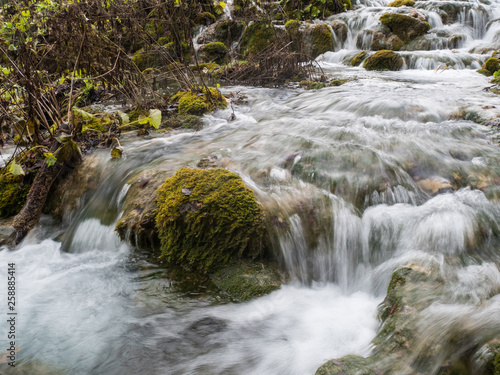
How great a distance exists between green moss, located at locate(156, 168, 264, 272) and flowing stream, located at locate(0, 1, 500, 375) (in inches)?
9.0

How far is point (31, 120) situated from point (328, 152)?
3.70 meters

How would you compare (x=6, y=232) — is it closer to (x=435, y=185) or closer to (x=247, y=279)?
(x=247, y=279)

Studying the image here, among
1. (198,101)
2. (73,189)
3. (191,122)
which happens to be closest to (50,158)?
(73,189)

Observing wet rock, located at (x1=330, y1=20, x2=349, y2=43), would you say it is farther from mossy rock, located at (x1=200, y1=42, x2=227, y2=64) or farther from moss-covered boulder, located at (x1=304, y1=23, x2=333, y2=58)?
mossy rock, located at (x1=200, y1=42, x2=227, y2=64)

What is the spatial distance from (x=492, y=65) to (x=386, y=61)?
2.93 meters

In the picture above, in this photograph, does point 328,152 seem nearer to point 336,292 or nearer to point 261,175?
point 261,175

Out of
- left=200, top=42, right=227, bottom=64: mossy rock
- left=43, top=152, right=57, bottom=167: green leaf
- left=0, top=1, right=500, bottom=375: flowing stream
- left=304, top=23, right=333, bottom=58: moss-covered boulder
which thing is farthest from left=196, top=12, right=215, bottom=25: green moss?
left=43, top=152, right=57, bottom=167: green leaf

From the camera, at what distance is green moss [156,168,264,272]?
113 inches

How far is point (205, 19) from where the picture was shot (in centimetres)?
1650

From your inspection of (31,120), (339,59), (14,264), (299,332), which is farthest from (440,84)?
(14,264)

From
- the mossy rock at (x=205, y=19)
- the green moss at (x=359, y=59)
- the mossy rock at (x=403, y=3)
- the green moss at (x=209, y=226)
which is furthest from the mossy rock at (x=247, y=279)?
the mossy rock at (x=403, y=3)

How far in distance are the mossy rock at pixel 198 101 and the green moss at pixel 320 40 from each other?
8.43 metres

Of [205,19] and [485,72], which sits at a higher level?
[205,19]

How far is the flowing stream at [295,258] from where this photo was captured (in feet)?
7.43
